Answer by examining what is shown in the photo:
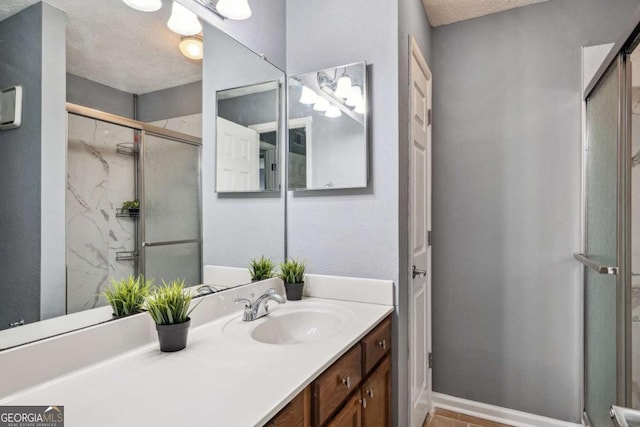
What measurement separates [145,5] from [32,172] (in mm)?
656

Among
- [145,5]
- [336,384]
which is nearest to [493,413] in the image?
[336,384]

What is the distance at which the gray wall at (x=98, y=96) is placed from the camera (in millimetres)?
922

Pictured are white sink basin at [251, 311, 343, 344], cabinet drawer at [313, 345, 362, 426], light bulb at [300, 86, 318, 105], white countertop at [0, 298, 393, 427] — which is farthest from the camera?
light bulb at [300, 86, 318, 105]

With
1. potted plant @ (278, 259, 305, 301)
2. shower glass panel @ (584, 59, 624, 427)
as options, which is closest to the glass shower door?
shower glass panel @ (584, 59, 624, 427)

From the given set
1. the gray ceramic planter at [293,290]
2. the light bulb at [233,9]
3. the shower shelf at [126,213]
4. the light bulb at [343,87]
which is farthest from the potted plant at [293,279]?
the light bulb at [233,9]

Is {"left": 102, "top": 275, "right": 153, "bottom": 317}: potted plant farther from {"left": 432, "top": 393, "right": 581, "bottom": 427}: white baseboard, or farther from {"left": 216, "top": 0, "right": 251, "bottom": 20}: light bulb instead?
{"left": 432, "top": 393, "right": 581, "bottom": 427}: white baseboard

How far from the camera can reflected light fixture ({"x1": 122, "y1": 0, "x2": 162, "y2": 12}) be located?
3.55ft

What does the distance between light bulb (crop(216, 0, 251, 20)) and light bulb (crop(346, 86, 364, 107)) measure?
563 millimetres

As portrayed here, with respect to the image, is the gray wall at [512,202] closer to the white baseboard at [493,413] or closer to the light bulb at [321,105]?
the white baseboard at [493,413]

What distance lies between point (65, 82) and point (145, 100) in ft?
0.76

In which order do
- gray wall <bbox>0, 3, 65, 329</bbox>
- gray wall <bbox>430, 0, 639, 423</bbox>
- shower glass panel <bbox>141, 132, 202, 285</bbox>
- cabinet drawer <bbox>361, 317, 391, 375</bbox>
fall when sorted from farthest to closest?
gray wall <bbox>430, 0, 639, 423</bbox>
cabinet drawer <bbox>361, 317, 391, 375</bbox>
shower glass panel <bbox>141, 132, 202, 285</bbox>
gray wall <bbox>0, 3, 65, 329</bbox>

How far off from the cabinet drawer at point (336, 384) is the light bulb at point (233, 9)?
1.39 meters

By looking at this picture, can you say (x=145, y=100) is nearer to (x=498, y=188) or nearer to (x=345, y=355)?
(x=345, y=355)

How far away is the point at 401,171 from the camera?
1586mm
